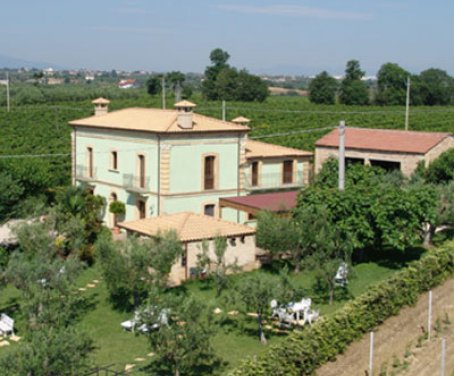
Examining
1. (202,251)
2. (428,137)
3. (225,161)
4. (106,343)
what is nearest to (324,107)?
(428,137)

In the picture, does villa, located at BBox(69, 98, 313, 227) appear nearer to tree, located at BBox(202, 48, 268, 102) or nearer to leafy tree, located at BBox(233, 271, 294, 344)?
leafy tree, located at BBox(233, 271, 294, 344)

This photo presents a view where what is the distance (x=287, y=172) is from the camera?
36281 millimetres

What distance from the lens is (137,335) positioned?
1873 centimetres

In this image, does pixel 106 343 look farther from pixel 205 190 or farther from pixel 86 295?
pixel 205 190

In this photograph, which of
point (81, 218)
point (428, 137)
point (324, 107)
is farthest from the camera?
point (324, 107)

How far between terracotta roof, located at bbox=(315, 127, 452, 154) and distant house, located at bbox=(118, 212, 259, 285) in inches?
554

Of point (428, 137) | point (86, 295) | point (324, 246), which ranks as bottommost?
point (86, 295)

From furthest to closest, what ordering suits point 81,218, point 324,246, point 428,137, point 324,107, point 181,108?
point 324,107, point 428,137, point 181,108, point 81,218, point 324,246

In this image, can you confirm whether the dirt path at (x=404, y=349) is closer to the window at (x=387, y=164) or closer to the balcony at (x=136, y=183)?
the balcony at (x=136, y=183)

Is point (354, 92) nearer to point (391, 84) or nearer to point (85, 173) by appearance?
point (391, 84)

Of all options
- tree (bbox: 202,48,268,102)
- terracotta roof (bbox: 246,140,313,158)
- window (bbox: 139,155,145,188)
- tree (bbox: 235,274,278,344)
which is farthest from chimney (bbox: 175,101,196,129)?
tree (bbox: 202,48,268,102)

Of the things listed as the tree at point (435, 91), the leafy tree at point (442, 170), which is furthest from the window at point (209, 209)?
the tree at point (435, 91)

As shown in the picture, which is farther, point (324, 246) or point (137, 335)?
point (324, 246)

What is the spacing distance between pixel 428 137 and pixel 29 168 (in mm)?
19638
